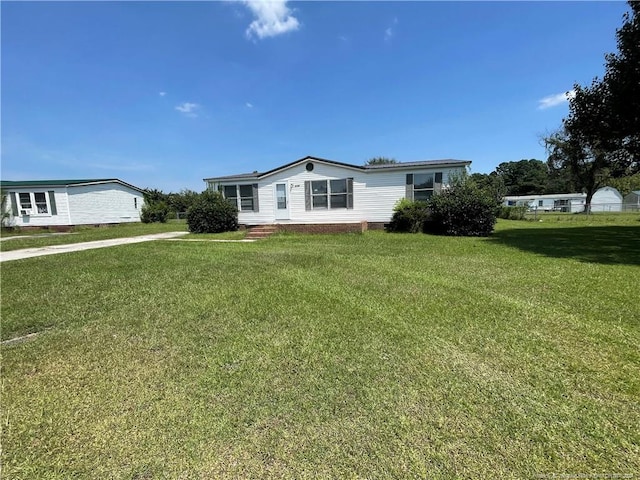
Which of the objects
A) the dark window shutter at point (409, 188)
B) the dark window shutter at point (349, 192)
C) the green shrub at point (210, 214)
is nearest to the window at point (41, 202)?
the green shrub at point (210, 214)

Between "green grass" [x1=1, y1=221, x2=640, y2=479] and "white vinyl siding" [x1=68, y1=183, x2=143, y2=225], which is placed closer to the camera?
"green grass" [x1=1, y1=221, x2=640, y2=479]

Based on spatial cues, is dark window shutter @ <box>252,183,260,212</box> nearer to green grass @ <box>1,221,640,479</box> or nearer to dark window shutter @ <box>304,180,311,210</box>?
dark window shutter @ <box>304,180,311,210</box>

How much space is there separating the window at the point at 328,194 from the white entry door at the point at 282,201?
1.05m

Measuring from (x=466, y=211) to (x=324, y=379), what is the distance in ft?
38.3

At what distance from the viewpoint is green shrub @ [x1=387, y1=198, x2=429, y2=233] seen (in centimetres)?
1357

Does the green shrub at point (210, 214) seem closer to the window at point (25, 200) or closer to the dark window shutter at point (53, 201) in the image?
the dark window shutter at point (53, 201)

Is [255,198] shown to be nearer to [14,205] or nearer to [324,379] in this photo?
[324,379]

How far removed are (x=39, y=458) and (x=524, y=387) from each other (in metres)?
3.29

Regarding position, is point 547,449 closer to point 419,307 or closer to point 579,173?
point 419,307

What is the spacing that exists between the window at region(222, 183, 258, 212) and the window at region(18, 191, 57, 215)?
12875 mm

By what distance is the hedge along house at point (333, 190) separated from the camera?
14.1 meters

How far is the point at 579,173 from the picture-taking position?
33.9m

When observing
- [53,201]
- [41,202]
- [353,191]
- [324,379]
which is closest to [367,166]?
[353,191]

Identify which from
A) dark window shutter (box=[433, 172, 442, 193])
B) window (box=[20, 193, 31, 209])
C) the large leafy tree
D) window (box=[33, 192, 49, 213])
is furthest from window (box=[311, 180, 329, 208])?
window (box=[20, 193, 31, 209])
